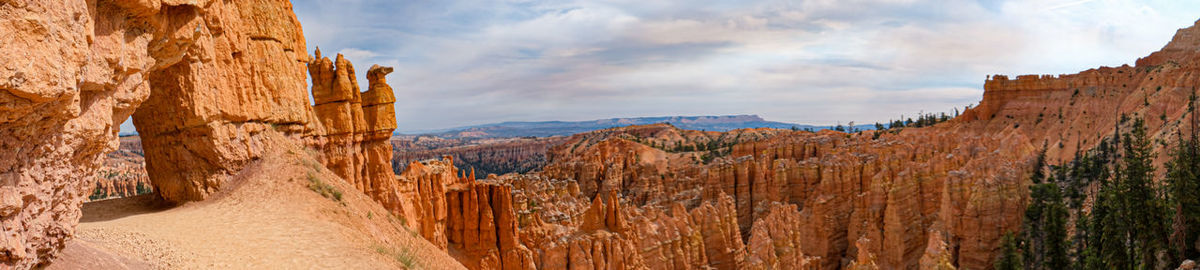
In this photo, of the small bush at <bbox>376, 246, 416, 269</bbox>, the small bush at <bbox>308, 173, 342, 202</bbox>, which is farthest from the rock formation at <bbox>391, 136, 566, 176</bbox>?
the small bush at <bbox>376, 246, 416, 269</bbox>

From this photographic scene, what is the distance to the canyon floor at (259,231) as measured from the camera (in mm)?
8914

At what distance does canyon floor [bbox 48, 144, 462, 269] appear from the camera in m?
8.91

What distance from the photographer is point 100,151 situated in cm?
766

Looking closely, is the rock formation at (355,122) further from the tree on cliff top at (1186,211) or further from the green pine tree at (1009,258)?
the tree on cliff top at (1186,211)

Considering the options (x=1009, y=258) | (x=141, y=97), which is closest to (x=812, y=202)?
(x=1009, y=258)

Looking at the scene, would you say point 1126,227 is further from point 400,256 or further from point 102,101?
point 102,101

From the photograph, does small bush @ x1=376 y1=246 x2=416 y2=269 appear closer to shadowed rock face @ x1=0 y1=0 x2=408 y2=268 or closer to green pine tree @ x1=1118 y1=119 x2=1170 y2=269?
shadowed rock face @ x1=0 y1=0 x2=408 y2=268

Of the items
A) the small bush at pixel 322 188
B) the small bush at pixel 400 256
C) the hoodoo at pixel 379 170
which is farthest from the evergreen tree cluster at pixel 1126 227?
the small bush at pixel 322 188

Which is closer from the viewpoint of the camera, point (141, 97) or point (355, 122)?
point (141, 97)

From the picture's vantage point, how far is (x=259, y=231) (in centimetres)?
1110

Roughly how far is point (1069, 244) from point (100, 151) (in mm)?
35616

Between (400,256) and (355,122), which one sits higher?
(355,122)

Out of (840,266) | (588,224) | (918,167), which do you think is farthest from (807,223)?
(588,224)

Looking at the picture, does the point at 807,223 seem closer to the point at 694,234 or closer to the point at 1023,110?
the point at 694,234
